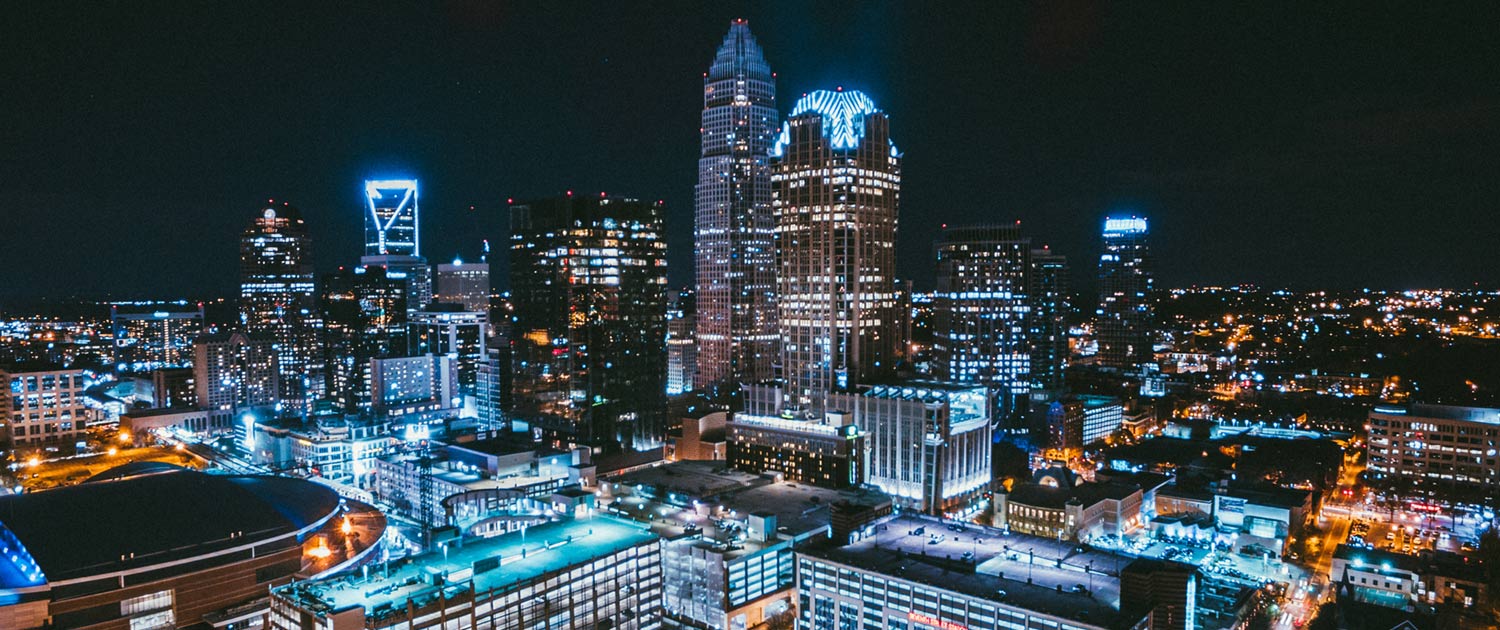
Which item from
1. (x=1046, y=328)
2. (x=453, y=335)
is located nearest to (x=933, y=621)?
(x=1046, y=328)

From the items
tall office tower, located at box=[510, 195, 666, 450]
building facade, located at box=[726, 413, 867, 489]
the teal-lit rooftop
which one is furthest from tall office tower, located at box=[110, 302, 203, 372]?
the teal-lit rooftop

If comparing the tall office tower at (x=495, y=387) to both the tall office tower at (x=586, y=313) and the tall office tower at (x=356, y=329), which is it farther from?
the tall office tower at (x=356, y=329)

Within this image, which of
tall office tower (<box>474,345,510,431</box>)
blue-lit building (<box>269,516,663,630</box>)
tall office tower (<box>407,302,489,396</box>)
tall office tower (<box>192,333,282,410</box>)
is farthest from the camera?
tall office tower (<box>407,302,489,396</box>)

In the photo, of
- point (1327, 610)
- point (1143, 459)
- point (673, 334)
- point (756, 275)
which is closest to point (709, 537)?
point (1327, 610)

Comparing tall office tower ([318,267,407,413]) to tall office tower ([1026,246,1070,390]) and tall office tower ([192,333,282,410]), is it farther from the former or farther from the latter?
tall office tower ([1026,246,1070,390])

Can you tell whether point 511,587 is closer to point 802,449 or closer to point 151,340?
point 802,449
